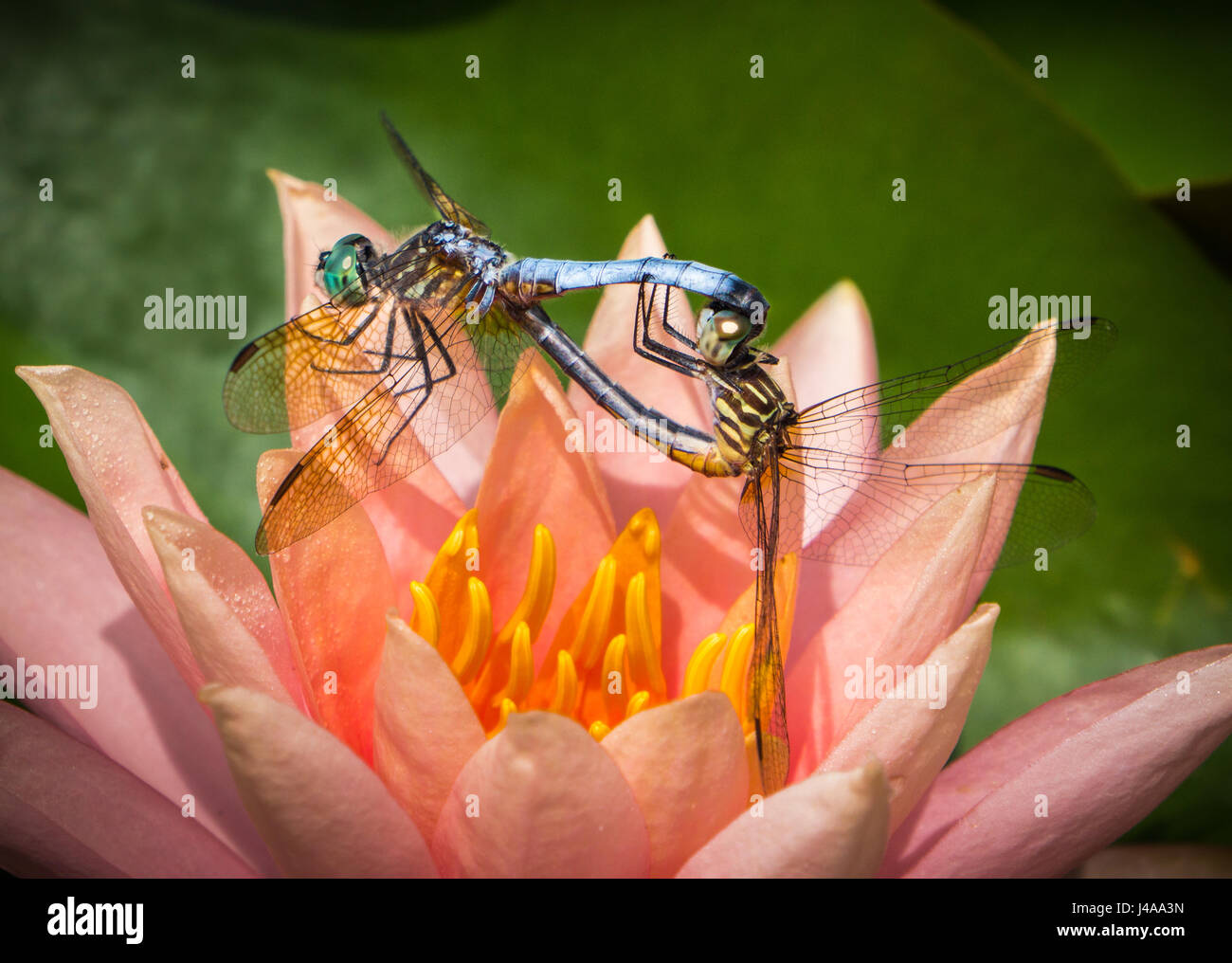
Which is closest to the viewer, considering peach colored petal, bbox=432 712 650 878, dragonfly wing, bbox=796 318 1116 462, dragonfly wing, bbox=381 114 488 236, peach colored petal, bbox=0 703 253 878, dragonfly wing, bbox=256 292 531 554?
peach colored petal, bbox=432 712 650 878

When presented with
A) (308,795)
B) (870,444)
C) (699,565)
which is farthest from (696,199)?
(308,795)

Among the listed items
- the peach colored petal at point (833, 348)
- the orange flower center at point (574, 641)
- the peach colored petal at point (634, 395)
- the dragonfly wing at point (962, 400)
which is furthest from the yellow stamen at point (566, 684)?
the peach colored petal at point (833, 348)

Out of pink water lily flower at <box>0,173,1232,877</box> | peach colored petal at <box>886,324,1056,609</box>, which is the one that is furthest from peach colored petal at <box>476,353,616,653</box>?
peach colored petal at <box>886,324,1056,609</box>

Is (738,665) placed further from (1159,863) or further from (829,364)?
(1159,863)

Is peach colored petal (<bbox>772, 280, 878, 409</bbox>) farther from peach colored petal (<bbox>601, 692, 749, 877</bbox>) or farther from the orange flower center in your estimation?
peach colored petal (<bbox>601, 692, 749, 877</bbox>)

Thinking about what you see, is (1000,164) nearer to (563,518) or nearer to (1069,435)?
(1069,435)

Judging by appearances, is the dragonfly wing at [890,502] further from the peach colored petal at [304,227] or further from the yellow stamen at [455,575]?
the peach colored petal at [304,227]

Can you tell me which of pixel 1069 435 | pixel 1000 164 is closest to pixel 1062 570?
pixel 1069 435
